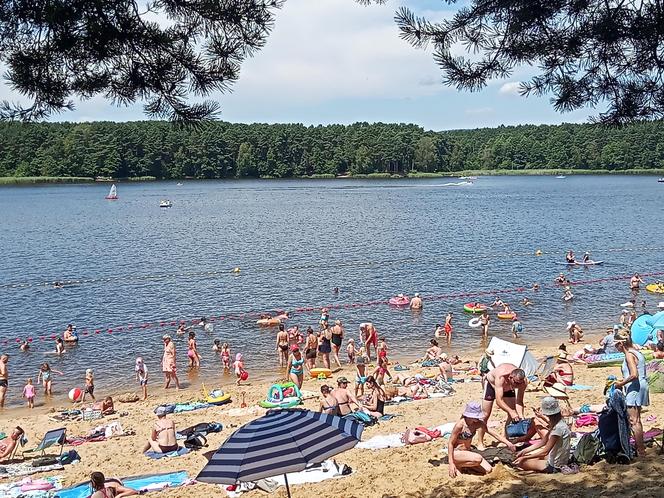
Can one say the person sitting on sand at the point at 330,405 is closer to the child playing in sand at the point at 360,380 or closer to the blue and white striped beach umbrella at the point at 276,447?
the child playing in sand at the point at 360,380

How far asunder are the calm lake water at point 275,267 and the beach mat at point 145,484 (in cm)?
987

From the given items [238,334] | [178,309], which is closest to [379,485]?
[238,334]

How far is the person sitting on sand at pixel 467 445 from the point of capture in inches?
371

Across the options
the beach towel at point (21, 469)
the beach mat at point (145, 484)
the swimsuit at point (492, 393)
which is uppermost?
the swimsuit at point (492, 393)

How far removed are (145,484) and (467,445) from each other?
16.8 feet

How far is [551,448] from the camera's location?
8.91 meters

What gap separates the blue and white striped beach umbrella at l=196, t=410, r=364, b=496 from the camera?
765 cm

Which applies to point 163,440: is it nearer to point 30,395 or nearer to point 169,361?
point 169,361

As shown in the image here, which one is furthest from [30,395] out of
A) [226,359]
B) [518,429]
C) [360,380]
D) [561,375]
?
[518,429]

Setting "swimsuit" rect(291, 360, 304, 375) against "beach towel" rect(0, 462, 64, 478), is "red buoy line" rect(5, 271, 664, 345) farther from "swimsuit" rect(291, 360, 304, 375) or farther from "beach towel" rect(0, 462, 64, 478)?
"beach towel" rect(0, 462, 64, 478)

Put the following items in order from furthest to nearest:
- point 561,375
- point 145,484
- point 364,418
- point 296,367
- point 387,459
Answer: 1. point 296,367
2. point 561,375
3. point 364,418
4. point 145,484
5. point 387,459

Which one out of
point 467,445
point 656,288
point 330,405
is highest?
point 467,445

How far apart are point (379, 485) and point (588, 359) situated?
444 inches

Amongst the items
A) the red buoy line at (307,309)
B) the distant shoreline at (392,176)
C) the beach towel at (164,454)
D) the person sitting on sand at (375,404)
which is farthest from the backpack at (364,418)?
the distant shoreline at (392,176)
